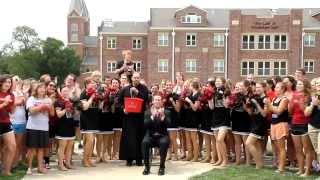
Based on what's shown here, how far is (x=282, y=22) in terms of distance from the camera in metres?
64.7

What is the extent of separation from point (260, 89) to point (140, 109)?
285 cm

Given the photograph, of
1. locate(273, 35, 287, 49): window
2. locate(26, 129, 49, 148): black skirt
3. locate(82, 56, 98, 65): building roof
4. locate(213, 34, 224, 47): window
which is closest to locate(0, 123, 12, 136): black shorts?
locate(26, 129, 49, 148): black skirt

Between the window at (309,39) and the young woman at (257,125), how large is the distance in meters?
56.0

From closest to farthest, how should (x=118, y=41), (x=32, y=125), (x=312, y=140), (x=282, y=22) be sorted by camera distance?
(x=312, y=140), (x=32, y=125), (x=282, y=22), (x=118, y=41)

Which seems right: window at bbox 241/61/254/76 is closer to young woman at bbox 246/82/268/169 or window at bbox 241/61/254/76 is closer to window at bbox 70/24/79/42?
window at bbox 70/24/79/42

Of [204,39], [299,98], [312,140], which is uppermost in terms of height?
[204,39]

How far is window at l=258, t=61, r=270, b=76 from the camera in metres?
65.0

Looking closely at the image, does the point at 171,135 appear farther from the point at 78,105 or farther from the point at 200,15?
the point at 200,15

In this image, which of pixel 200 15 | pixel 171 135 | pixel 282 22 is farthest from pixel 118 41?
pixel 171 135

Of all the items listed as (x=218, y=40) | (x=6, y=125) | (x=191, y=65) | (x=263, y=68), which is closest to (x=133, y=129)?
(x=6, y=125)

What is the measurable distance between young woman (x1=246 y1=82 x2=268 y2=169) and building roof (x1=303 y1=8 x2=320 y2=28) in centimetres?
5721

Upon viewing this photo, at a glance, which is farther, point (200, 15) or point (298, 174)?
point (200, 15)

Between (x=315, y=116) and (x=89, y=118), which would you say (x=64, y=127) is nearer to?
(x=89, y=118)

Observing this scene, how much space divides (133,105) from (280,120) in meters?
3.41
